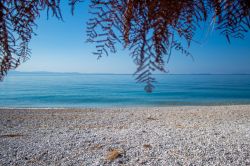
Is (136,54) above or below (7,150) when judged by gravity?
above

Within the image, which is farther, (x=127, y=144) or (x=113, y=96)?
(x=113, y=96)

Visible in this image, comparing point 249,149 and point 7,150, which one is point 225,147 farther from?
point 7,150

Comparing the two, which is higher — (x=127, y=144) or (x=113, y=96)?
(x=113, y=96)

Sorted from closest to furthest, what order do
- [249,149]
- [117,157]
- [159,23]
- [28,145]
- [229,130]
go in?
[159,23], [117,157], [249,149], [28,145], [229,130]

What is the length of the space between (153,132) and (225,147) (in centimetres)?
292

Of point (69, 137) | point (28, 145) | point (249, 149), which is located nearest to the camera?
point (249, 149)

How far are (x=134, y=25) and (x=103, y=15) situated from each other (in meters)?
0.07

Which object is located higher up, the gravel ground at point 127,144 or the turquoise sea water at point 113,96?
the turquoise sea water at point 113,96

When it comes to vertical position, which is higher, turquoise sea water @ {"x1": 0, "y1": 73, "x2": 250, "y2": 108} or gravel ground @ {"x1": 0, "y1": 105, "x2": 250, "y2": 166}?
turquoise sea water @ {"x1": 0, "y1": 73, "x2": 250, "y2": 108}

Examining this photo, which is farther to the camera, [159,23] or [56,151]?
[56,151]

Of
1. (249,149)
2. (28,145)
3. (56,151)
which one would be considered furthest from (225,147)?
(28,145)

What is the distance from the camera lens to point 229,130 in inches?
442

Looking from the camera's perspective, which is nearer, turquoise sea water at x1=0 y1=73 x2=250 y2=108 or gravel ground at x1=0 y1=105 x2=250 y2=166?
gravel ground at x1=0 y1=105 x2=250 y2=166

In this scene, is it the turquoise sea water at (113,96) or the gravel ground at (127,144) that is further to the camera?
the turquoise sea water at (113,96)
